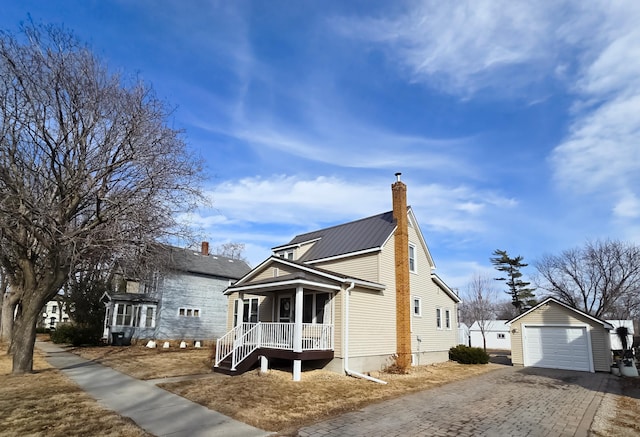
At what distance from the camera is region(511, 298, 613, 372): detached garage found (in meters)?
18.5

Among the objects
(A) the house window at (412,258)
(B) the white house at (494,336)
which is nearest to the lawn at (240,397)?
(A) the house window at (412,258)

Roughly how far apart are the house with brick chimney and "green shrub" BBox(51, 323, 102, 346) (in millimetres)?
11515

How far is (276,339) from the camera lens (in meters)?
14.5

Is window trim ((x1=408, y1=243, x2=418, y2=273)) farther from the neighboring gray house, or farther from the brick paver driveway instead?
the neighboring gray house

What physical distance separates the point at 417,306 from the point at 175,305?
58.1 feet

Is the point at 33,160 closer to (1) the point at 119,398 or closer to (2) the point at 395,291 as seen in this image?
(1) the point at 119,398

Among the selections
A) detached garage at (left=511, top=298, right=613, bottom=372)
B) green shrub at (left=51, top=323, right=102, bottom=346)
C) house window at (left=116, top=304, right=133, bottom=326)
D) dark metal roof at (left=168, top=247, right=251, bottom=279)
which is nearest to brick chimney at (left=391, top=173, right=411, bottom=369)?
detached garage at (left=511, top=298, right=613, bottom=372)

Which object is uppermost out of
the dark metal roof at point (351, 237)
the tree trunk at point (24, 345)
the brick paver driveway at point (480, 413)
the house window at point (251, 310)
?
the dark metal roof at point (351, 237)

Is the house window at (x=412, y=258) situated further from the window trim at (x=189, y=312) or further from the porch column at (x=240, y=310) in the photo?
the window trim at (x=189, y=312)

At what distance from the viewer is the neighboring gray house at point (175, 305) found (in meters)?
26.6

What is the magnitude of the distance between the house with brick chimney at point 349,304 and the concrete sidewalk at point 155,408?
386 cm

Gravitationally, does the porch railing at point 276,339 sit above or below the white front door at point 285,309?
below

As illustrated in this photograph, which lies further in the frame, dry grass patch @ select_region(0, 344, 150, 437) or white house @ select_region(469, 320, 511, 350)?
white house @ select_region(469, 320, 511, 350)

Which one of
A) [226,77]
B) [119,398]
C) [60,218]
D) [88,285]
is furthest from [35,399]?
[88,285]
